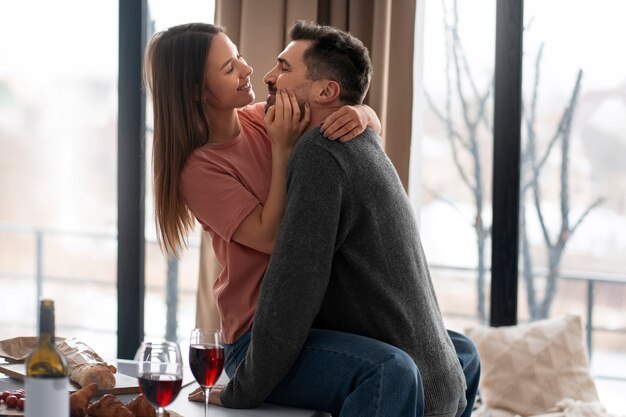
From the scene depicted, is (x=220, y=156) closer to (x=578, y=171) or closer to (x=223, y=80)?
(x=223, y=80)

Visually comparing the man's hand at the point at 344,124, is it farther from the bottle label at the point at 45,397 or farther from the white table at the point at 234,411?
the bottle label at the point at 45,397

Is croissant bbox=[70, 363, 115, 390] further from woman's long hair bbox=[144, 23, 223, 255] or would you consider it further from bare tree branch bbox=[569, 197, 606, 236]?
bare tree branch bbox=[569, 197, 606, 236]

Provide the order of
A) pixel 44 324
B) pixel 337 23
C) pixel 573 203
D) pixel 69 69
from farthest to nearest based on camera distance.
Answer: pixel 69 69, pixel 573 203, pixel 337 23, pixel 44 324

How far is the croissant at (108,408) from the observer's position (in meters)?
1.85

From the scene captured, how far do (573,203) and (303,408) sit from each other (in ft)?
12.4

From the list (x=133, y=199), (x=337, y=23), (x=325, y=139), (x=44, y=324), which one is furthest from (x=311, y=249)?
(x=133, y=199)

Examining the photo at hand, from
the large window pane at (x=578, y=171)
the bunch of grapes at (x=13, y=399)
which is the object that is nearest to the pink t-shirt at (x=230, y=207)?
the bunch of grapes at (x=13, y=399)

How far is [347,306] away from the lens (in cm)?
211

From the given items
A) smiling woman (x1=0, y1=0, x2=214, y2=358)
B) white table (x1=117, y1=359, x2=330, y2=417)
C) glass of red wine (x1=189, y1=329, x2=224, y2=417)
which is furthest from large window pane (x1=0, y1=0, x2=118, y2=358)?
glass of red wine (x1=189, y1=329, x2=224, y2=417)

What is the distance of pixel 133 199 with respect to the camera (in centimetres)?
402

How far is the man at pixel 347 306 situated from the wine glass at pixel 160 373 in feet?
1.28

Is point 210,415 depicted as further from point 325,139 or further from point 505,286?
point 505,286

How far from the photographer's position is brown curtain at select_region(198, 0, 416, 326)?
3.54 metres

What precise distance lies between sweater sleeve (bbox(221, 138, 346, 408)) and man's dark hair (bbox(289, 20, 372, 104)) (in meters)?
0.37
